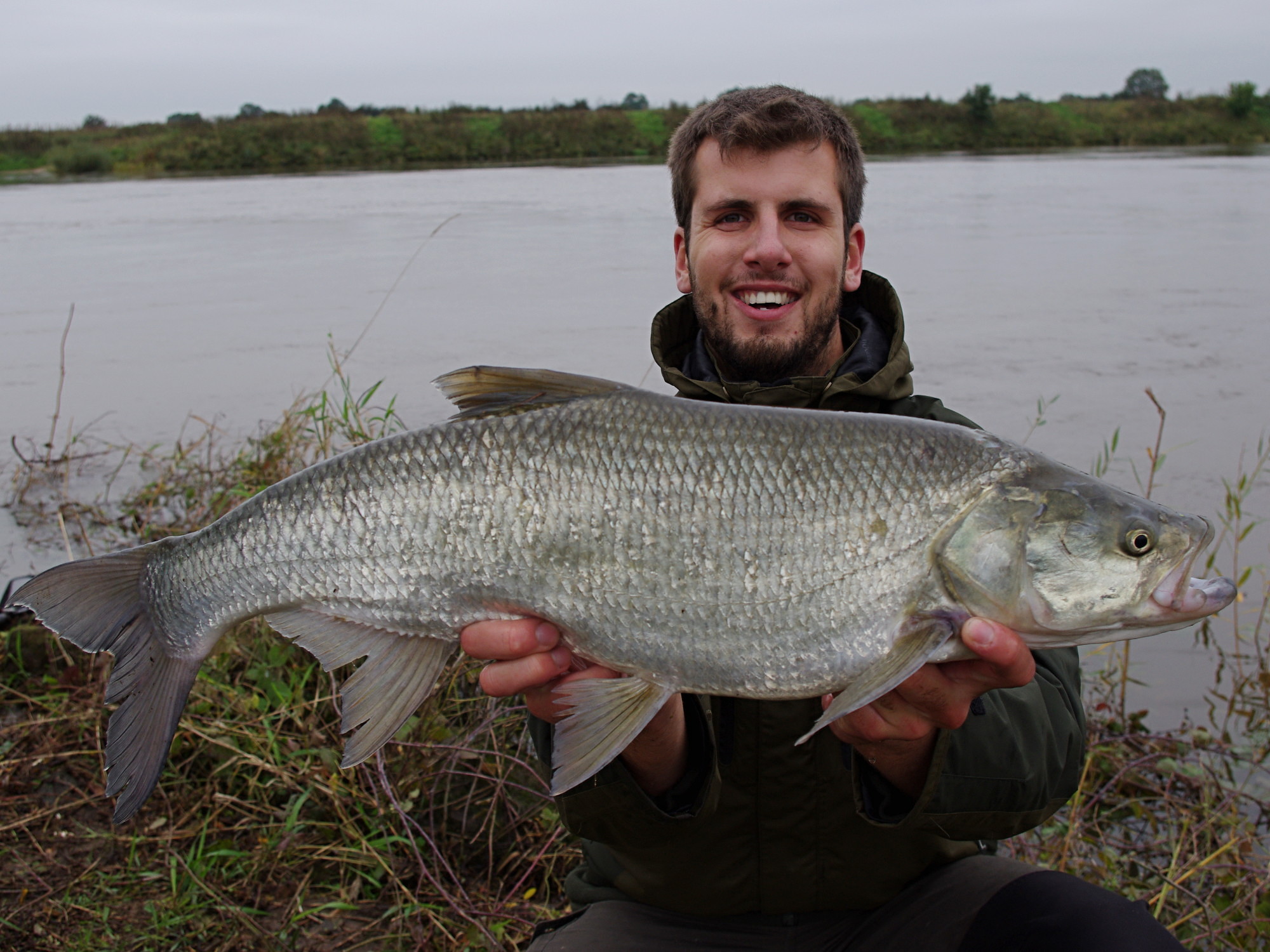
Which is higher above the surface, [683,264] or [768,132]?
[768,132]

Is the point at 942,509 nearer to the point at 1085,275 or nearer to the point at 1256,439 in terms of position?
the point at 1256,439

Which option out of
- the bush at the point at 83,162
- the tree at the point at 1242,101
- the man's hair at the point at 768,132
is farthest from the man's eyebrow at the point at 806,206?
the tree at the point at 1242,101

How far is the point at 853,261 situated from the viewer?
2.89 m

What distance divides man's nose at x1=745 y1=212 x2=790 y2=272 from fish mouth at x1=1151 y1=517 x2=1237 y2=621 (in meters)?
1.30

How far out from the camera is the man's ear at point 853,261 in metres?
2.84

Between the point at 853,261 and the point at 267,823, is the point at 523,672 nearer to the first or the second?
the point at 267,823

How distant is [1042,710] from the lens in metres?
2.07

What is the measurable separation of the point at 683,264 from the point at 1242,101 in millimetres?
43818

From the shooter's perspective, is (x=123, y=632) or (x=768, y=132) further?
(x=768, y=132)

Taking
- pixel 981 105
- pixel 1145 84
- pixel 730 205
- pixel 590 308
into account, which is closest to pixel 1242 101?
pixel 981 105

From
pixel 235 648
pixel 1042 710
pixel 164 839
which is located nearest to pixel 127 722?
pixel 164 839

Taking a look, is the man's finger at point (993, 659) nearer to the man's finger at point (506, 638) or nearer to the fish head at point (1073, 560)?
the fish head at point (1073, 560)

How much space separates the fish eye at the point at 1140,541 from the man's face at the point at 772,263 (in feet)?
3.81

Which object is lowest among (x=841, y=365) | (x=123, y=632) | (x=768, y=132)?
(x=123, y=632)
